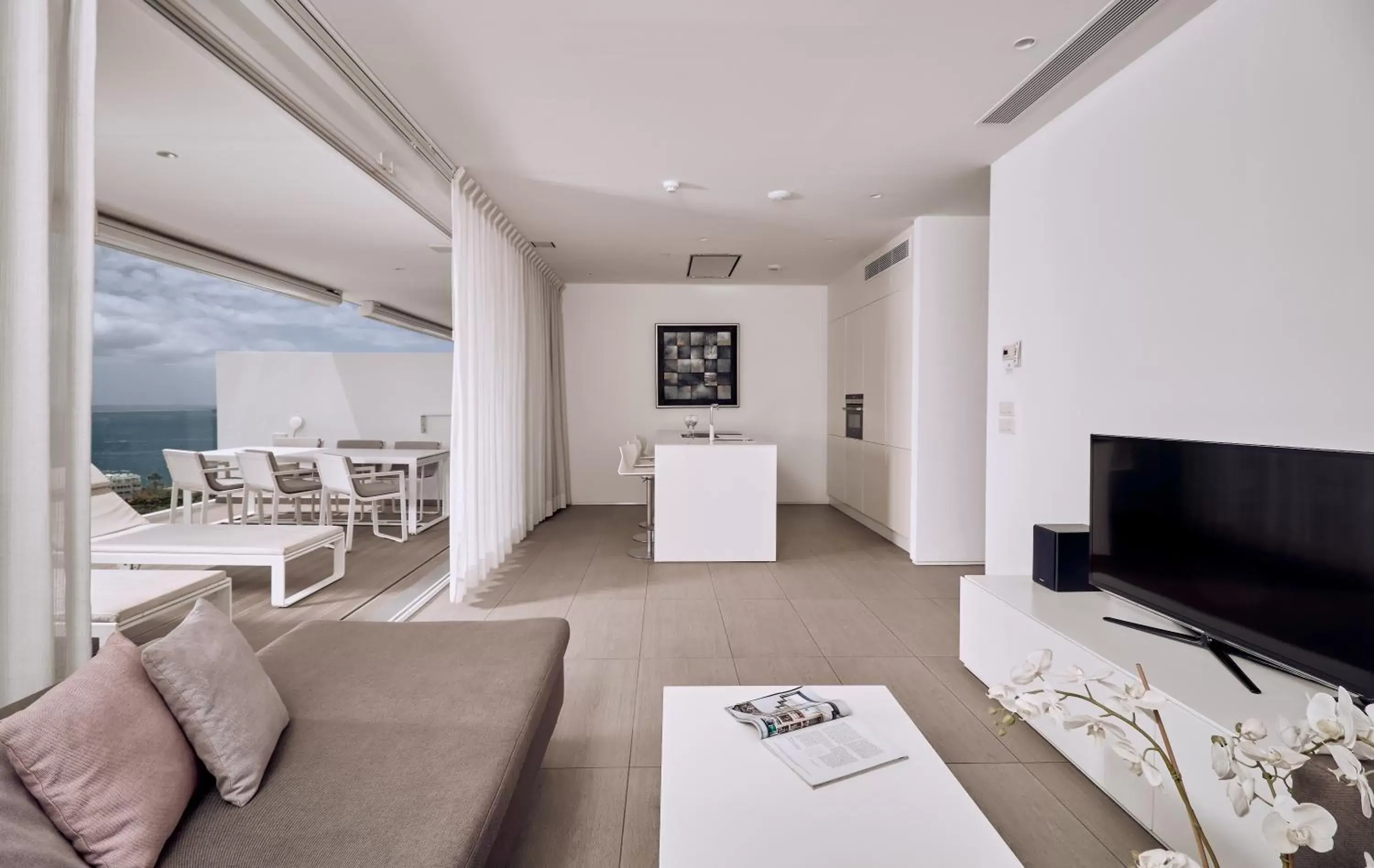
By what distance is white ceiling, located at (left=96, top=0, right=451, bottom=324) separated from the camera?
2666 millimetres

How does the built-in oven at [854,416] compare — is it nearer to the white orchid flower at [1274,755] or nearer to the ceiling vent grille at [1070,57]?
the ceiling vent grille at [1070,57]

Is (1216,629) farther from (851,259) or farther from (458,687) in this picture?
(851,259)

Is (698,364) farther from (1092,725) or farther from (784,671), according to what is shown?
(1092,725)

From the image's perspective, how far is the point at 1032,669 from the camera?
2.77 feet

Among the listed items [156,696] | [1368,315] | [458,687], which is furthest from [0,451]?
[1368,315]

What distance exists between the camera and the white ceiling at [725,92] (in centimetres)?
235

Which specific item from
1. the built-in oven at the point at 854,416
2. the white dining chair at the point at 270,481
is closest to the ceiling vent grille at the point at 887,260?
the built-in oven at the point at 854,416

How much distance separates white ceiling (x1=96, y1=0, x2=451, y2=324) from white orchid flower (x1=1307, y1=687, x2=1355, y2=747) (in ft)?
11.2

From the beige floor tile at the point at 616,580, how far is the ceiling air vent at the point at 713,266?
2.91m

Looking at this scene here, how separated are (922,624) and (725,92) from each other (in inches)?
115

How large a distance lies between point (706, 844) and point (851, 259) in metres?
5.74

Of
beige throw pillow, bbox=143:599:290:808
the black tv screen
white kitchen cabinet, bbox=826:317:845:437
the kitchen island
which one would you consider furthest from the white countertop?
beige throw pillow, bbox=143:599:290:808

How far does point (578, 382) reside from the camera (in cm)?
750

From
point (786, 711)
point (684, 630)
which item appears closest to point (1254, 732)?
point (786, 711)
